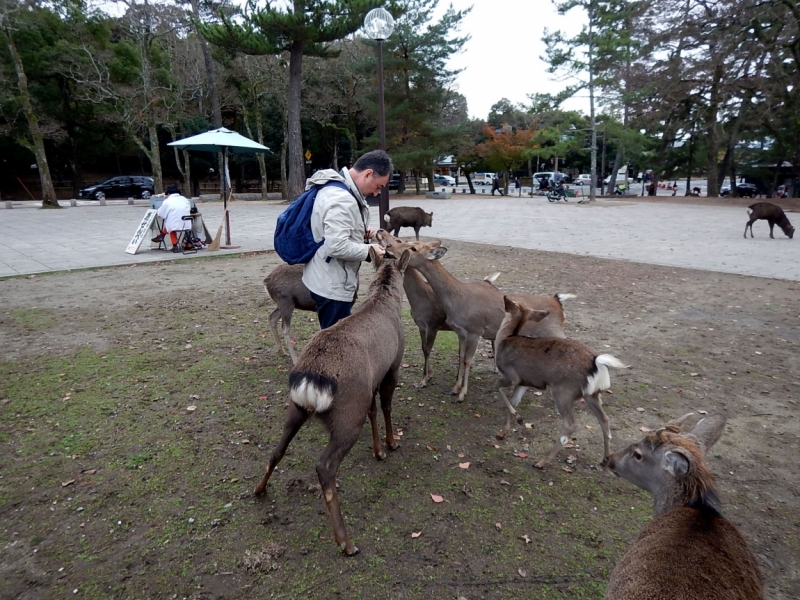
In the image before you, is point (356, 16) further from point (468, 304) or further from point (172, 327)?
point (468, 304)

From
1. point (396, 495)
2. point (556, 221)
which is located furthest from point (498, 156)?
point (396, 495)

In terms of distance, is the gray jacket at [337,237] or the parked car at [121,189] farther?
the parked car at [121,189]

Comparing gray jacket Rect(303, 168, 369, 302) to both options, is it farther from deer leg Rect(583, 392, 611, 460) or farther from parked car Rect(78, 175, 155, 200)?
parked car Rect(78, 175, 155, 200)

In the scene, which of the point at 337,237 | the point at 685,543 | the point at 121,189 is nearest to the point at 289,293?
the point at 337,237

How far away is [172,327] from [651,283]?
23.7 ft

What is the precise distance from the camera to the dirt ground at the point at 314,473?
2.64m

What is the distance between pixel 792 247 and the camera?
12.6 m

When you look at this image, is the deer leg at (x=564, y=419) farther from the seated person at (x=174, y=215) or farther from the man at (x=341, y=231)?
the seated person at (x=174, y=215)

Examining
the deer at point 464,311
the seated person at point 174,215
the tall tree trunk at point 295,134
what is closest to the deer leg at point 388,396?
the deer at point 464,311

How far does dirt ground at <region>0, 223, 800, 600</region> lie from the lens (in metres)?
2.64

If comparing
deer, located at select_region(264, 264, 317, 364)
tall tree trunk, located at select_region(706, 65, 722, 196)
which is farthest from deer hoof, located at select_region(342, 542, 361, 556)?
tall tree trunk, located at select_region(706, 65, 722, 196)

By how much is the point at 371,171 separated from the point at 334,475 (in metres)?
1.89

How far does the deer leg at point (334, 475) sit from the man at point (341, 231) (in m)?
1.14

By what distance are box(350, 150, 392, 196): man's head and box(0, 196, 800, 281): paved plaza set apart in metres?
8.49
